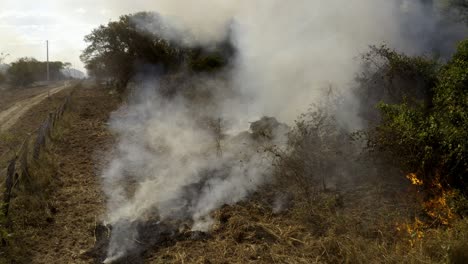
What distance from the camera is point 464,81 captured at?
6.89 m

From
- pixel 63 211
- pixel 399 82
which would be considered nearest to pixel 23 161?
pixel 63 211

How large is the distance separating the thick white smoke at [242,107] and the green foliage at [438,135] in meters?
2.45

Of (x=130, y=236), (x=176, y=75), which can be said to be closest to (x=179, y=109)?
(x=176, y=75)

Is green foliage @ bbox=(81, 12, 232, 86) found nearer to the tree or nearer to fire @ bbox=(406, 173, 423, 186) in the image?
the tree

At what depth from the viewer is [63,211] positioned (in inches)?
301

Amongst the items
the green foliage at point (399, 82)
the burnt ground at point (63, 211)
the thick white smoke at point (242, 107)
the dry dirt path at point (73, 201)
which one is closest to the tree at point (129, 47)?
the thick white smoke at point (242, 107)

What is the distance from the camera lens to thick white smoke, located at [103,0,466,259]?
773 centimetres

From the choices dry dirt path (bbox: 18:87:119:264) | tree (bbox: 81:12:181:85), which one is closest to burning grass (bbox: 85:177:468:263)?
dry dirt path (bbox: 18:87:119:264)

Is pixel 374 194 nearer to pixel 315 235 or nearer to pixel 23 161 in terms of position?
pixel 315 235

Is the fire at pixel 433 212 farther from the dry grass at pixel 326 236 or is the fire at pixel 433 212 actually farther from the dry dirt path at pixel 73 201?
the dry dirt path at pixel 73 201

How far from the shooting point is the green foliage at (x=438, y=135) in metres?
6.03

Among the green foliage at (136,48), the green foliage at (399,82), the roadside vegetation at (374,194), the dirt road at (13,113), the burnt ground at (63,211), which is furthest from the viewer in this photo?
the green foliage at (136,48)

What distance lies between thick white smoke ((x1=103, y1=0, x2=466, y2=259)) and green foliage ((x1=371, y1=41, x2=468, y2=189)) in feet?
8.05

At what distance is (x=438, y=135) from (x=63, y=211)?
6.90 metres
